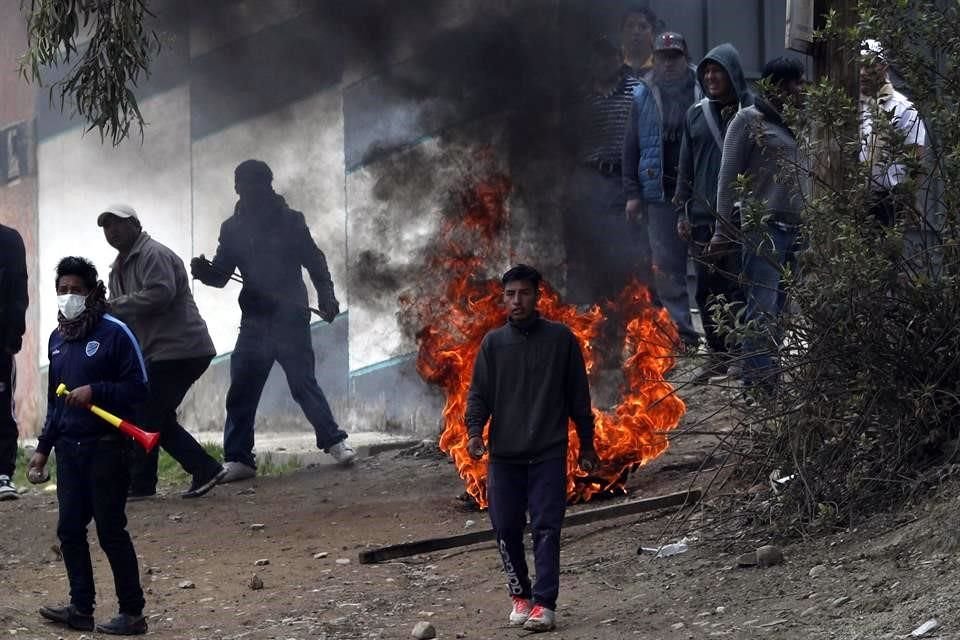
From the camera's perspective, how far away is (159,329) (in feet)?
31.7

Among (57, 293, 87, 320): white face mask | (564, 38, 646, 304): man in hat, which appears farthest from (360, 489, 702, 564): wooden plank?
(564, 38, 646, 304): man in hat

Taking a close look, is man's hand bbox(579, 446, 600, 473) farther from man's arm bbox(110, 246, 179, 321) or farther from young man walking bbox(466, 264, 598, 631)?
man's arm bbox(110, 246, 179, 321)

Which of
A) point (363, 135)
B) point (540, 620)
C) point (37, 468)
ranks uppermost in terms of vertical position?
point (363, 135)

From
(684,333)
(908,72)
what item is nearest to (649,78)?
(684,333)

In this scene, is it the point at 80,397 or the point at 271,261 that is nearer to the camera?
the point at 80,397

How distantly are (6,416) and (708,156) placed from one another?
4657 mm

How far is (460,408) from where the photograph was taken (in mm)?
8758

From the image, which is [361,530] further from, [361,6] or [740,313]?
[361,6]

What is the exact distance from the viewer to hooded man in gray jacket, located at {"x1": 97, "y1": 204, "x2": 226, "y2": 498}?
951cm

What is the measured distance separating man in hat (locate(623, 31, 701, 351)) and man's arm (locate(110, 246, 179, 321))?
113 inches

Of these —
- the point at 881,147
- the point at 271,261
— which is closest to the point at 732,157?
the point at 881,147

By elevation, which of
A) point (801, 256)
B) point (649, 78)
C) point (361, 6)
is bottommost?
point (801, 256)

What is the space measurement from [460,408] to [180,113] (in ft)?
15.3

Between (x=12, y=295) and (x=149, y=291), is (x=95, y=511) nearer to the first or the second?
(x=149, y=291)
